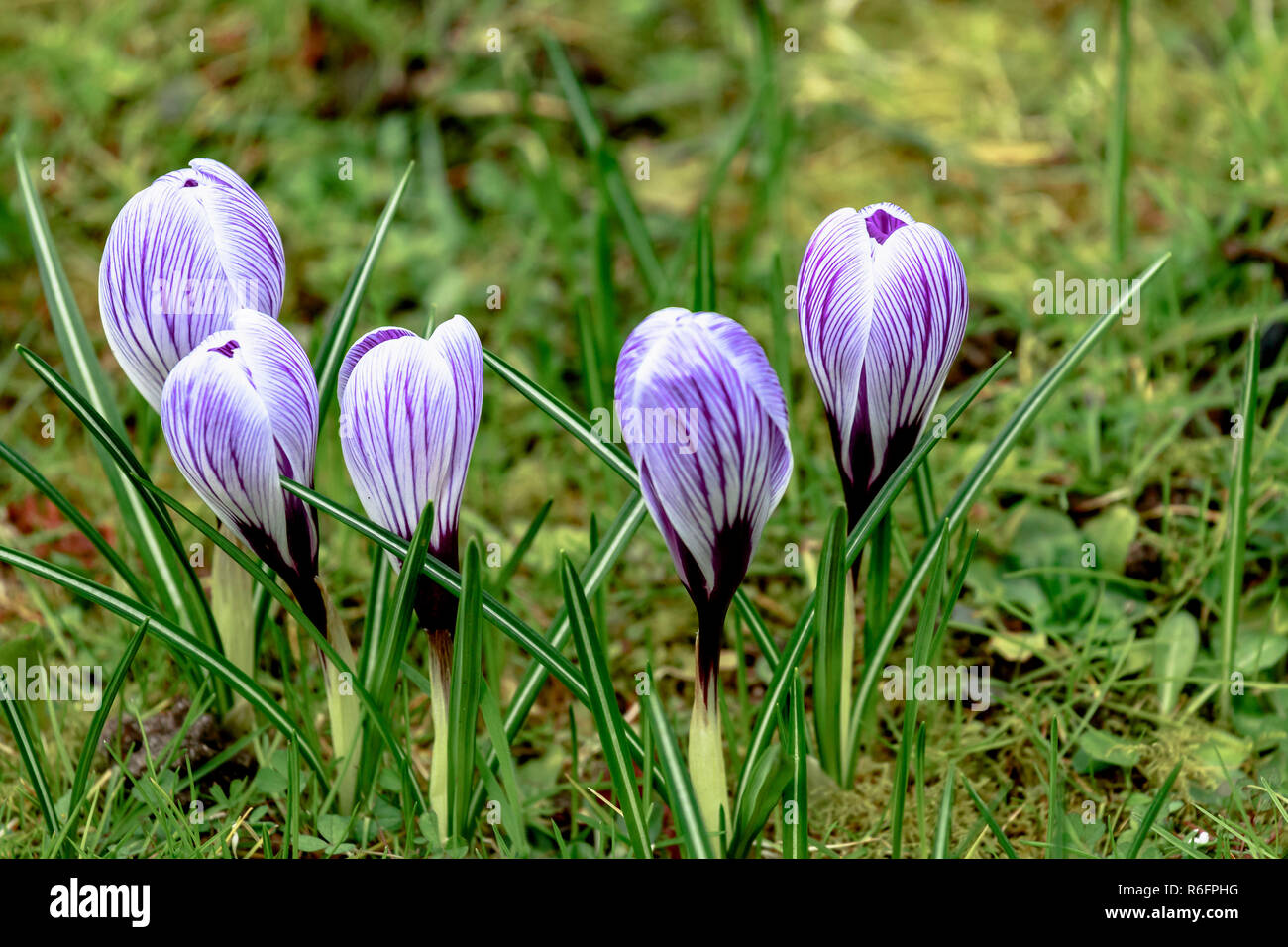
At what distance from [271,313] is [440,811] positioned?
718mm

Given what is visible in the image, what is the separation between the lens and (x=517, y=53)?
12.0 ft

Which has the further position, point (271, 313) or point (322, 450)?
point (322, 450)

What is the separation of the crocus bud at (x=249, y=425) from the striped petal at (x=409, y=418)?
0.24ft

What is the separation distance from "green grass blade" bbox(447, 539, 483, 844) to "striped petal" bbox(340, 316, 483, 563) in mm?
95

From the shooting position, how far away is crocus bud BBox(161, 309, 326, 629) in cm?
142

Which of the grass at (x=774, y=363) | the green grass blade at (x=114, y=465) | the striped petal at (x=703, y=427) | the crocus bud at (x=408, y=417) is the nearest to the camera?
the striped petal at (x=703, y=427)

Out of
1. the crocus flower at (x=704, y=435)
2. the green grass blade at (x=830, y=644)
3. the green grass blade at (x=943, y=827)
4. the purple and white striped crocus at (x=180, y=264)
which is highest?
the purple and white striped crocus at (x=180, y=264)

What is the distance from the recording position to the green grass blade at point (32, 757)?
1645 millimetres

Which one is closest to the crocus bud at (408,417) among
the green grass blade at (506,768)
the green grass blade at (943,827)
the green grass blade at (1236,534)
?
the green grass blade at (506,768)

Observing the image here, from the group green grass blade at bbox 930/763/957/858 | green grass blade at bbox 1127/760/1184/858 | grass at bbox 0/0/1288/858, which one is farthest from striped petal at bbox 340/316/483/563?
green grass blade at bbox 1127/760/1184/858

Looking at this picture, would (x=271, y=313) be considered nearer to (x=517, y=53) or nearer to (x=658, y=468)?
(x=658, y=468)

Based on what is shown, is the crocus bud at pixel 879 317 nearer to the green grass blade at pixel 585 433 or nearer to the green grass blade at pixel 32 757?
the green grass blade at pixel 585 433

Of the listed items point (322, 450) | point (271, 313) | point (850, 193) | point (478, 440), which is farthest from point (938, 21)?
point (271, 313)

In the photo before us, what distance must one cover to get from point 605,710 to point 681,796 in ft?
0.45
